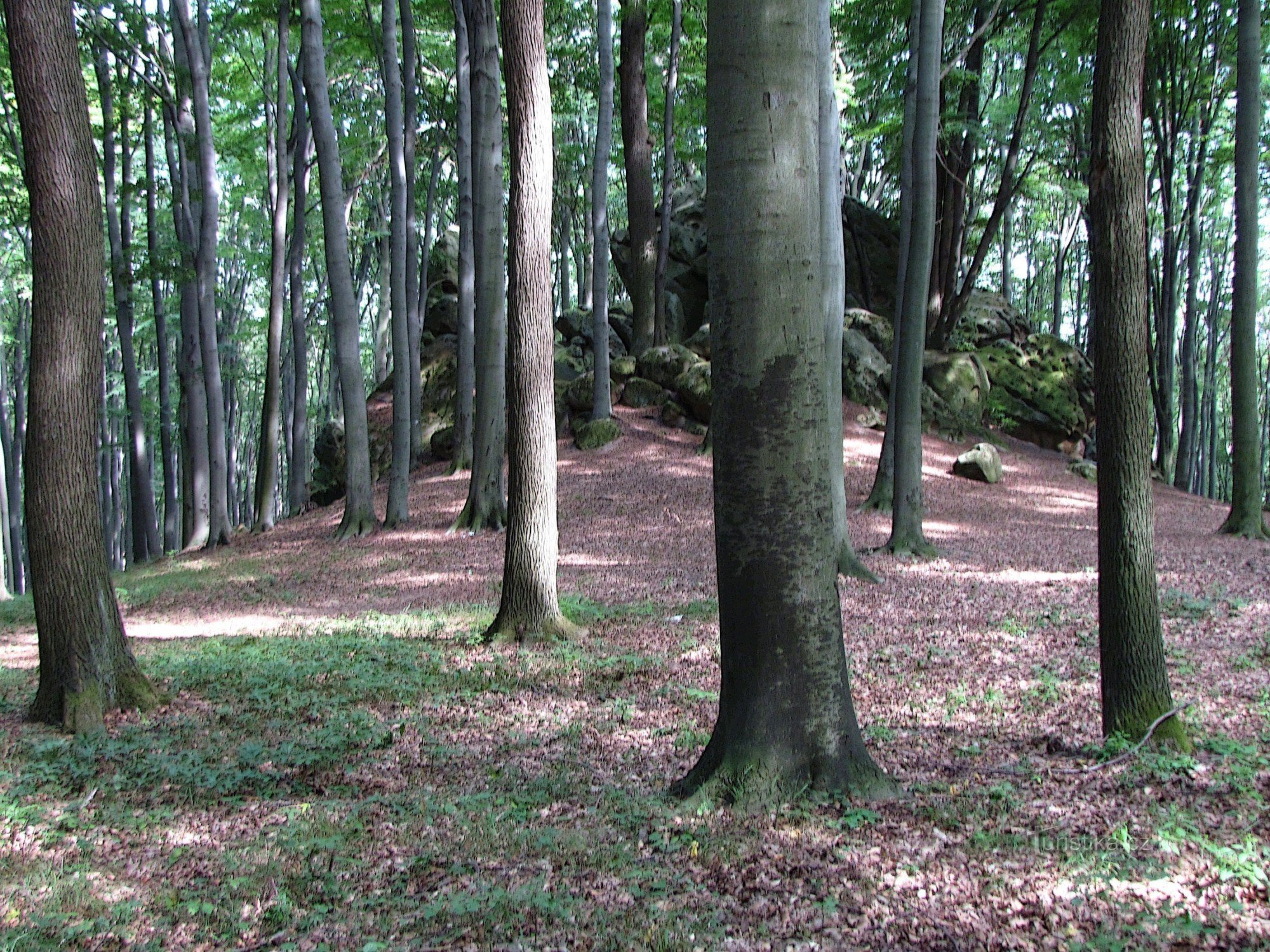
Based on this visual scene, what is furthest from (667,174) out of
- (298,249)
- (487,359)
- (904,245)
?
(904,245)

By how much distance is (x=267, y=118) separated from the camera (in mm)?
22375

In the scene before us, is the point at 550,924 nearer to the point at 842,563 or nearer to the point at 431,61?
the point at 842,563

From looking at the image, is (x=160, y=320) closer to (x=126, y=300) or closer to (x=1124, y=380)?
(x=126, y=300)

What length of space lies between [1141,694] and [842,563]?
242 inches

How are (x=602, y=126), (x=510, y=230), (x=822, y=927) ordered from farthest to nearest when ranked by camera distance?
(x=602, y=126) < (x=510, y=230) < (x=822, y=927)

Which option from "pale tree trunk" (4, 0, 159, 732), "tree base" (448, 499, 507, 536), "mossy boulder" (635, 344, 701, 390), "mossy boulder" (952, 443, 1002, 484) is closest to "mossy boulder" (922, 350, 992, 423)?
"mossy boulder" (952, 443, 1002, 484)

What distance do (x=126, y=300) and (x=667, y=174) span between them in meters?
11.6

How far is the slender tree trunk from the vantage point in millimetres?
17734

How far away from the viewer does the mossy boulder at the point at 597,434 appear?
1945cm

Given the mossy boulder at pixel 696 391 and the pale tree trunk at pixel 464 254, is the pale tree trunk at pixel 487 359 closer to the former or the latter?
the pale tree trunk at pixel 464 254

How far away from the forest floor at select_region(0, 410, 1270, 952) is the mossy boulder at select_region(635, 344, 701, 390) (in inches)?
420

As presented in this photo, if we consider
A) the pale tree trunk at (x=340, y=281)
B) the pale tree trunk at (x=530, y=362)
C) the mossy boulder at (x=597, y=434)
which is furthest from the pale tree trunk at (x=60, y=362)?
the mossy boulder at (x=597, y=434)

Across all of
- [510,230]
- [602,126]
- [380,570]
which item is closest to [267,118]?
[602,126]

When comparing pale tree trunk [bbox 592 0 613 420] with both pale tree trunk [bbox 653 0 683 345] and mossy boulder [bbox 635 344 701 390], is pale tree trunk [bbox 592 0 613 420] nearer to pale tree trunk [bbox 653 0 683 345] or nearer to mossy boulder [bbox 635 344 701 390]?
mossy boulder [bbox 635 344 701 390]
